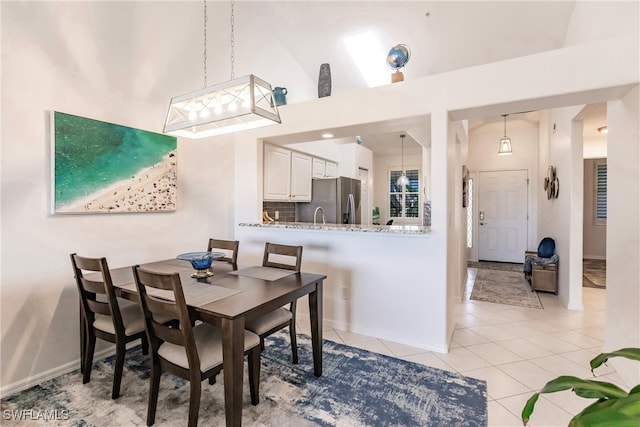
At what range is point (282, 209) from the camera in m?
4.94

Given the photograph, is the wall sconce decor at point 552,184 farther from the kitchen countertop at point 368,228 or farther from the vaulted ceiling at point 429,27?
the kitchen countertop at point 368,228

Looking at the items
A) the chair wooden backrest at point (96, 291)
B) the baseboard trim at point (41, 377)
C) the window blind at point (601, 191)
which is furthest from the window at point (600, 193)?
the baseboard trim at point (41, 377)

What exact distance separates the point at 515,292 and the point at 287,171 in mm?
3814

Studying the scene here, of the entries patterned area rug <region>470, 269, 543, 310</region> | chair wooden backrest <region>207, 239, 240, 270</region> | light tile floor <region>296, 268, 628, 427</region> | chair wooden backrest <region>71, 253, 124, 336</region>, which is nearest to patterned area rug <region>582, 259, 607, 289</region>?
patterned area rug <region>470, 269, 543, 310</region>

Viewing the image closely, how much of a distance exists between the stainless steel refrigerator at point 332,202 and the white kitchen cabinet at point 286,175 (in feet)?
0.52

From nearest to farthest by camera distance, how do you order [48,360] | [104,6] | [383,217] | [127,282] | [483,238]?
[127,282], [48,360], [104,6], [483,238], [383,217]

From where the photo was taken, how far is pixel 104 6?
2.41m

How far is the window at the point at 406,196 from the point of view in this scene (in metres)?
7.68

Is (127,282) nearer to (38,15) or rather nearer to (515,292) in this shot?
(38,15)

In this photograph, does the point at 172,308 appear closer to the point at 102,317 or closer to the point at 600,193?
the point at 102,317

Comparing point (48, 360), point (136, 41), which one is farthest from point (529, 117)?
point (48, 360)

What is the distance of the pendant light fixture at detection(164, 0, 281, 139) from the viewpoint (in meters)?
1.92

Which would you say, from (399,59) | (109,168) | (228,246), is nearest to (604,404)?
(228,246)

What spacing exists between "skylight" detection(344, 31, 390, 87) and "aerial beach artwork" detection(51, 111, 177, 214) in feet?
9.03
